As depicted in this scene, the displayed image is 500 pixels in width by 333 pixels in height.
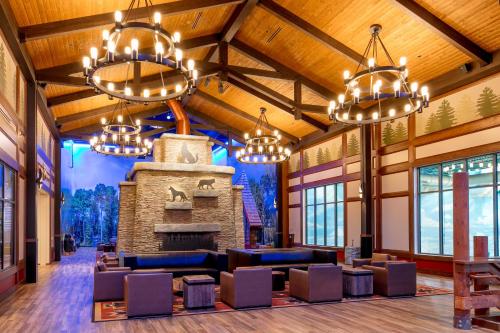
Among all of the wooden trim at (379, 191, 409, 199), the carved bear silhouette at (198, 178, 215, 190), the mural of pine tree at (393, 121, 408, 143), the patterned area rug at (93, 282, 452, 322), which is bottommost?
the patterned area rug at (93, 282, 452, 322)

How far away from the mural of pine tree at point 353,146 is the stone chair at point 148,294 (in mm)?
9493

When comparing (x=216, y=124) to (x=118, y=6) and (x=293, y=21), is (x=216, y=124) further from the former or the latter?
(x=118, y=6)

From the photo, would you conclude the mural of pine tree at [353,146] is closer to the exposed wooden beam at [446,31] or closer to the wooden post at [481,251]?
the exposed wooden beam at [446,31]

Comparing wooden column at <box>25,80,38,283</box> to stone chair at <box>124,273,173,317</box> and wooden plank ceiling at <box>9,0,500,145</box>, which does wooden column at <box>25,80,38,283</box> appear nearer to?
wooden plank ceiling at <box>9,0,500,145</box>

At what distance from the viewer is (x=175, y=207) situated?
1323 centimetres

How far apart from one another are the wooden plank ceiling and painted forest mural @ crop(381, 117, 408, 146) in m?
1.47

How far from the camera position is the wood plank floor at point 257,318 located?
559 centimetres

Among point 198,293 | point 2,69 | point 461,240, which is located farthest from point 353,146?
point 2,69

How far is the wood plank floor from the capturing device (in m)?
5.59

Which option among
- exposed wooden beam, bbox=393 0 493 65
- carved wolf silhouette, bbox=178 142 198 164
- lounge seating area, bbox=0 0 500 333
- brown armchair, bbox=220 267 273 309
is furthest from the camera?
carved wolf silhouette, bbox=178 142 198 164

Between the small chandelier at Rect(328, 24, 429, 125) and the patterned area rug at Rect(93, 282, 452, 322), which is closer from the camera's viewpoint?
the patterned area rug at Rect(93, 282, 452, 322)

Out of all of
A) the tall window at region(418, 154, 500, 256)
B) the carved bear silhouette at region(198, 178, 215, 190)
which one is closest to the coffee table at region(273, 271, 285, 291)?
the tall window at region(418, 154, 500, 256)

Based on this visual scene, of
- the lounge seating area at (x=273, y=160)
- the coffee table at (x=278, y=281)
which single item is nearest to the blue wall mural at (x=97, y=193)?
the lounge seating area at (x=273, y=160)

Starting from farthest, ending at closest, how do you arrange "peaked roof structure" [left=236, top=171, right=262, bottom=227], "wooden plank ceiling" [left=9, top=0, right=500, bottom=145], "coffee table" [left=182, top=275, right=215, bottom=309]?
"peaked roof structure" [left=236, top=171, right=262, bottom=227]
"wooden plank ceiling" [left=9, top=0, right=500, bottom=145]
"coffee table" [left=182, top=275, right=215, bottom=309]
